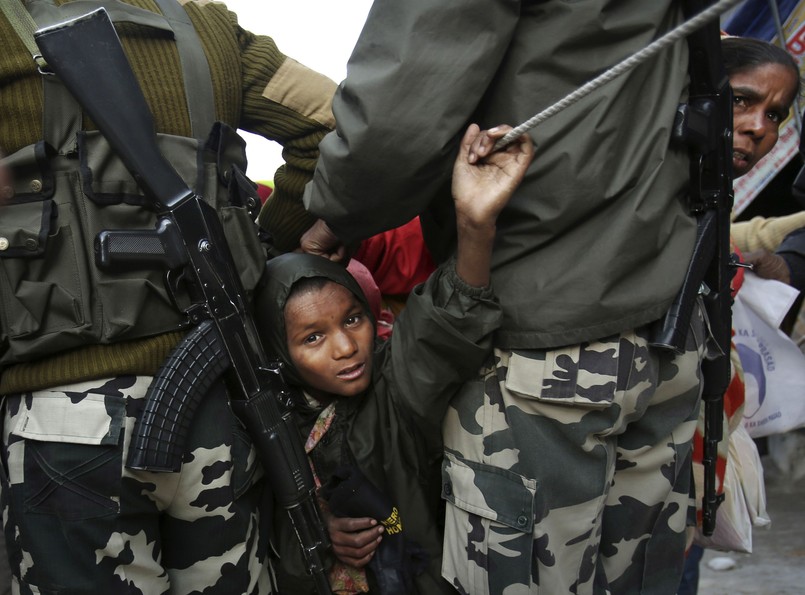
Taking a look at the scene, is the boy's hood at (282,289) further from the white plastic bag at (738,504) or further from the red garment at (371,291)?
the white plastic bag at (738,504)

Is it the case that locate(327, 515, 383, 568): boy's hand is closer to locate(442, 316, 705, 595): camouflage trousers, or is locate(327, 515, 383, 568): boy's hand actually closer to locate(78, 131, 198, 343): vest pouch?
locate(442, 316, 705, 595): camouflage trousers

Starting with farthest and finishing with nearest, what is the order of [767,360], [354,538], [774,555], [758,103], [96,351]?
[774,555]
[767,360]
[758,103]
[354,538]
[96,351]

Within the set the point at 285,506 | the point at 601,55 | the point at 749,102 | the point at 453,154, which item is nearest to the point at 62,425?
the point at 285,506

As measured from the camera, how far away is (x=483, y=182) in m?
1.39

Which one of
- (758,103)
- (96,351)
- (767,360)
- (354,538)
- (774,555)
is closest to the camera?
(96,351)

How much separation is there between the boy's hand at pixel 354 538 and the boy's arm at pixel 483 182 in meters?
0.75

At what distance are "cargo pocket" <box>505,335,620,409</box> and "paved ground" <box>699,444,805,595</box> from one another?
87.6 inches

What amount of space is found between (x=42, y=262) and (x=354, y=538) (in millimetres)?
955

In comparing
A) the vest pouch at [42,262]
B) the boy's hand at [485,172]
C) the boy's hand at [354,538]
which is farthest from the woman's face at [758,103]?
the vest pouch at [42,262]

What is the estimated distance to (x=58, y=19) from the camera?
1.50 metres

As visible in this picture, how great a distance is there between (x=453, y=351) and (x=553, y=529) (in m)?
0.42

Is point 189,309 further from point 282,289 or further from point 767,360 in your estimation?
point 767,360

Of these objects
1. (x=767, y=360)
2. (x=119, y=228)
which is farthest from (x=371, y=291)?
(x=767, y=360)

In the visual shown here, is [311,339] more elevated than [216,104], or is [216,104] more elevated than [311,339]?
[216,104]
